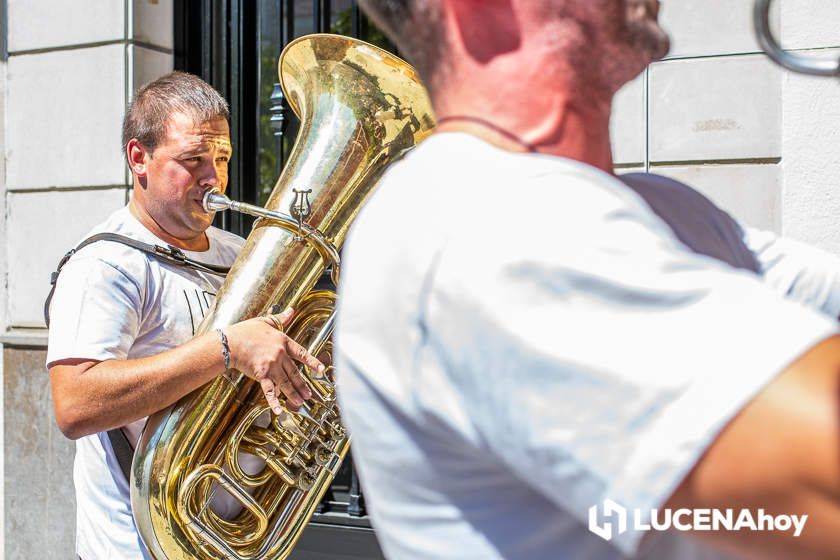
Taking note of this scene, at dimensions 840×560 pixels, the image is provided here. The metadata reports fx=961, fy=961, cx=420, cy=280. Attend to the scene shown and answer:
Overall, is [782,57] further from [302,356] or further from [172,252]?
[172,252]

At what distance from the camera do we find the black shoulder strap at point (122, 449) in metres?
2.47

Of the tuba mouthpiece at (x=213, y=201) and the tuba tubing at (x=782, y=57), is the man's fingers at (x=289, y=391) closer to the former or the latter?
the tuba mouthpiece at (x=213, y=201)

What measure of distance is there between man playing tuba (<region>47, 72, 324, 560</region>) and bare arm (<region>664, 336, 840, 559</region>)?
1.85m

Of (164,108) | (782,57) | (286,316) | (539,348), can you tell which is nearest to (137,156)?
(164,108)

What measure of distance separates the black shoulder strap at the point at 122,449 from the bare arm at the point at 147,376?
0.12 m

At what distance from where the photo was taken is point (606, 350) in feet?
1.99

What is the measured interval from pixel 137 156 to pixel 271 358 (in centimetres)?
78

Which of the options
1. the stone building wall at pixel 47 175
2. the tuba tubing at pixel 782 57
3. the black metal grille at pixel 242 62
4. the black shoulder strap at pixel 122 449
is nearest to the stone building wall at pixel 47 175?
the stone building wall at pixel 47 175

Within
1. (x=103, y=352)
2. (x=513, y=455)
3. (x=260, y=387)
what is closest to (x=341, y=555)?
(x=260, y=387)

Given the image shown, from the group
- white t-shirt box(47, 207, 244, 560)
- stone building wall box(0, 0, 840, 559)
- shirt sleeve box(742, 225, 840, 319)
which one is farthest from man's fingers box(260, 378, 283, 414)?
stone building wall box(0, 0, 840, 559)

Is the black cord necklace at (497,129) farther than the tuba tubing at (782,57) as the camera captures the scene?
No

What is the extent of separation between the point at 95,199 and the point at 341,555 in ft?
6.59

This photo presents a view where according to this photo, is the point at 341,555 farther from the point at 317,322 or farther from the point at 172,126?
→ the point at 172,126

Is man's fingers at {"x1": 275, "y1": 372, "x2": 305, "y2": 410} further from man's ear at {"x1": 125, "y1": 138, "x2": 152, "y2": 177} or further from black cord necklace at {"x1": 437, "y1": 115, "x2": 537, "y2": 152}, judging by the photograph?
black cord necklace at {"x1": 437, "y1": 115, "x2": 537, "y2": 152}
